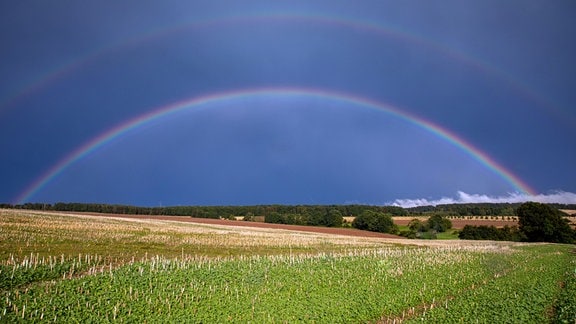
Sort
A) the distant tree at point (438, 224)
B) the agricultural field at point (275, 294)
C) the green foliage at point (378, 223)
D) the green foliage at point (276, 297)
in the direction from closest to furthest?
the green foliage at point (276, 297) → the agricultural field at point (275, 294) → the green foliage at point (378, 223) → the distant tree at point (438, 224)

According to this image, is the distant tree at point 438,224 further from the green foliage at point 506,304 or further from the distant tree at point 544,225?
the green foliage at point 506,304

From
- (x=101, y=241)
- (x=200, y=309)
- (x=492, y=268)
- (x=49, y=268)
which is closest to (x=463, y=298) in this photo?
(x=200, y=309)

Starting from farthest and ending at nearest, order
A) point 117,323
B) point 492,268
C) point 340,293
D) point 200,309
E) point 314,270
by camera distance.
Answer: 1. point 492,268
2. point 314,270
3. point 340,293
4. point 200,309
5. point 117,323

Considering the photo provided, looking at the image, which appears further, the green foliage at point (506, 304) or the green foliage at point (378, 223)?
the green foliage at point (378, 223)

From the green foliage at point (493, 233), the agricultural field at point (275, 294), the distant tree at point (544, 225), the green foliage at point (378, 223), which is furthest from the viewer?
the green foliage at point (378, 223)

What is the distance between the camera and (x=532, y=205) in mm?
106562

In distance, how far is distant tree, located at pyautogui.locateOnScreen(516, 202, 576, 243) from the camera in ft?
334

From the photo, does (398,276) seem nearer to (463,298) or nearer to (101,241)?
(463,298)

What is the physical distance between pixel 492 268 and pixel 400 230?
346 ft

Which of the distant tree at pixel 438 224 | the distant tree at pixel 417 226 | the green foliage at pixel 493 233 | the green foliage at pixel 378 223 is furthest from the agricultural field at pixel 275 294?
the distant tree at pixel 438 224

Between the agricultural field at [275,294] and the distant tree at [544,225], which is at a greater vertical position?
the distant tree at [544,225]

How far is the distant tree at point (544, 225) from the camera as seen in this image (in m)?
102

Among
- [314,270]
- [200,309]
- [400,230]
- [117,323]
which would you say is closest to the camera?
[117,323]

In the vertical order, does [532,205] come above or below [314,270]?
above
